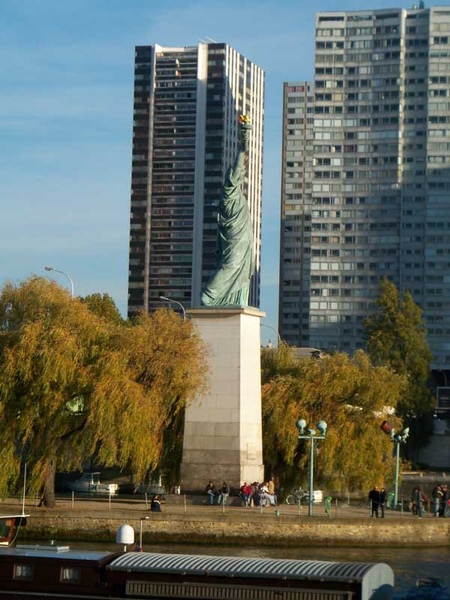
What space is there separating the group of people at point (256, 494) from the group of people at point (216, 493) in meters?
0.69

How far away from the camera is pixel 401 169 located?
170750mm

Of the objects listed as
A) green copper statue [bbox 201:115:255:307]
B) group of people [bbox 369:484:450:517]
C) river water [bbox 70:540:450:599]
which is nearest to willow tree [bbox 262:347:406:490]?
group of people [bbox 369:484:450:517]

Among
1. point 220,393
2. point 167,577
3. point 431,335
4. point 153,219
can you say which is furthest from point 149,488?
point 153,219

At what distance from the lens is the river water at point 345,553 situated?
45594mm

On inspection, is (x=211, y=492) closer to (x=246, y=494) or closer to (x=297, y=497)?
(x=246, y=494)

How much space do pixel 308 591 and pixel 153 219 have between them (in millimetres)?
160840

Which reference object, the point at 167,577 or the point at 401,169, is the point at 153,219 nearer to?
the point at 401,169

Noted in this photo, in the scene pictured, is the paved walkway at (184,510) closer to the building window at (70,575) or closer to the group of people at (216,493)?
the group of people at (216,493)

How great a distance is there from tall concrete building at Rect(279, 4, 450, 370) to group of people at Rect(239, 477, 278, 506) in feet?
375

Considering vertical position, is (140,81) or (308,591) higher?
(140,81)

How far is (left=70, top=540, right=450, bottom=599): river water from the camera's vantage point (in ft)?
150

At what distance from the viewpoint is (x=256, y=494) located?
55094 millimetres

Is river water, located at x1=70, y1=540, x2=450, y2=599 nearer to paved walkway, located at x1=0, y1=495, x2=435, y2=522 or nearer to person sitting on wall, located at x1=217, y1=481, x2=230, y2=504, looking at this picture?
paved walkway, located at x1=0, y1=495, x2=435, y2=522

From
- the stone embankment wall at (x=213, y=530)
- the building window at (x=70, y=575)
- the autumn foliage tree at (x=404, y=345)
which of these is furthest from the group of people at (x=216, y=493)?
the autumn foliage tree at (x=404, y=345)
